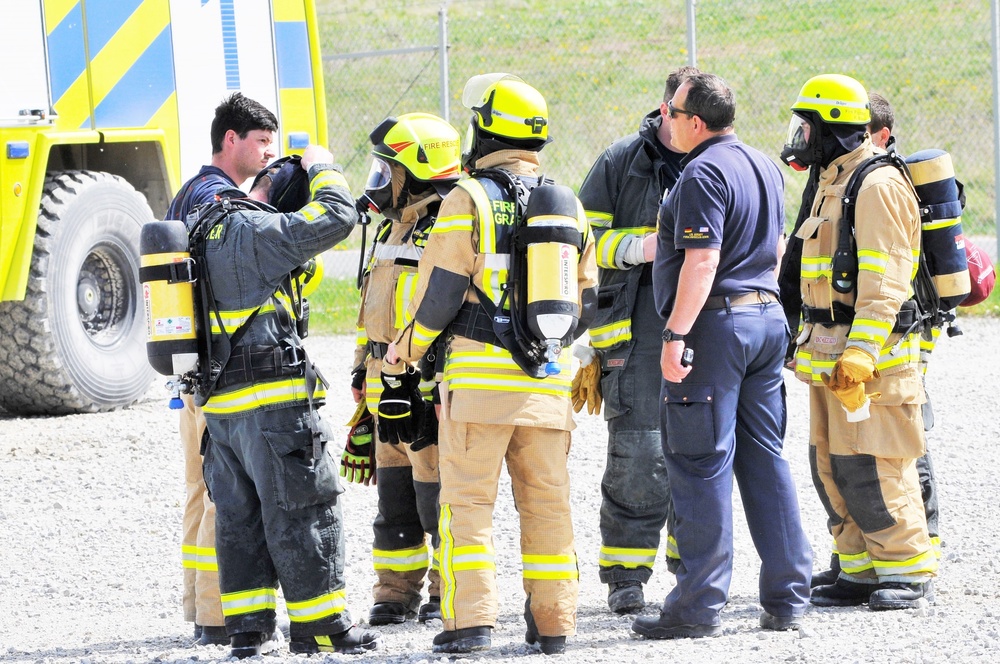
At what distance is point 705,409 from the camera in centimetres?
448

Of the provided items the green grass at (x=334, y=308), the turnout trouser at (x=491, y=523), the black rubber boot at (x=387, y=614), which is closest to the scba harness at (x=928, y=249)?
the turnout trouser at (x=491, y=523)

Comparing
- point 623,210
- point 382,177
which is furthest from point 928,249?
point 382,177

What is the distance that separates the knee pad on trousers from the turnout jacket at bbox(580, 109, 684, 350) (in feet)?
3.34

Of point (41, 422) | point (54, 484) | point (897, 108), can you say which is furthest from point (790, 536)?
point (897, 108)

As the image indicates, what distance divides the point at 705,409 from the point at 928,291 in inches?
52.0

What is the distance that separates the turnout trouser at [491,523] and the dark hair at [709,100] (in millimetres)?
1250

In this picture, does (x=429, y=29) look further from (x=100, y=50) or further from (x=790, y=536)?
(x=790, y=536)

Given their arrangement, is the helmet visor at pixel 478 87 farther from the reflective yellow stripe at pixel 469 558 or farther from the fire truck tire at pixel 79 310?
the fire truck tire at pixel 79 310

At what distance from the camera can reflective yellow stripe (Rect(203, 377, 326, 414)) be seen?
14.6 feet

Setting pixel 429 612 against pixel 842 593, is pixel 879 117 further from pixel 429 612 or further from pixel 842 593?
pixel 429 612

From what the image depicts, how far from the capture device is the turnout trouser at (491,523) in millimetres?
4355

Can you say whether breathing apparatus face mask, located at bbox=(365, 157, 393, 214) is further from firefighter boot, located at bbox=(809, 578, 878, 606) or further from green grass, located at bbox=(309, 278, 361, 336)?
green grass, located at bbox=(309, 278, 361, 336)

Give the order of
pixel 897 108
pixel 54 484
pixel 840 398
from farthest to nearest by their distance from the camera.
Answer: pixel 897 108
pixel 54 484
pixel 840 398

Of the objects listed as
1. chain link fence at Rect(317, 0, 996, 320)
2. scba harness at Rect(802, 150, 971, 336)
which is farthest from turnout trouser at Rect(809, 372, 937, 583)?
chain link fence at Rect(317, 0, 996, 320)
